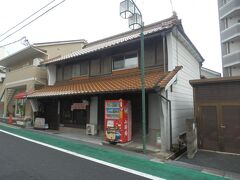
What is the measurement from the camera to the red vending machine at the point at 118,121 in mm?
9555

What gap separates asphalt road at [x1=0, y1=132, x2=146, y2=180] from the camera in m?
5.47

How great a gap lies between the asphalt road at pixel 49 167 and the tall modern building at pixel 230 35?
21.4m

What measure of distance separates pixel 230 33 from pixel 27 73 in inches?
880

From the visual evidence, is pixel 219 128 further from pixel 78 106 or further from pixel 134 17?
pixel 78 106

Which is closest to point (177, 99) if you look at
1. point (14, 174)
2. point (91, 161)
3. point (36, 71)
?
point (91, 161)

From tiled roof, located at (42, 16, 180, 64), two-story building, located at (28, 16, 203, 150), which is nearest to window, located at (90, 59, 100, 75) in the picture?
two-story building, located at (28, 16, 203, 150)

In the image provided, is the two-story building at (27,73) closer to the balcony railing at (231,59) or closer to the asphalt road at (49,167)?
the asphalt road at (49,167)

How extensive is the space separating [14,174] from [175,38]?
30.4ft

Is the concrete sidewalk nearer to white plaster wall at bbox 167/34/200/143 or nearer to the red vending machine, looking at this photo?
white plaster wall at bbox 167/34/200/143

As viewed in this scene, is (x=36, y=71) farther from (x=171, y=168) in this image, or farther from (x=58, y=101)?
(x=171, y=168)

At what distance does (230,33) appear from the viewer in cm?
2364

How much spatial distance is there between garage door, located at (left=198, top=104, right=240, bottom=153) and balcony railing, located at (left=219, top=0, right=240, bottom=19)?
19329 mm

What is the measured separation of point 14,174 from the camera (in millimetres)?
5480

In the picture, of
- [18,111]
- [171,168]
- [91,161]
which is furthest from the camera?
[18,111]
